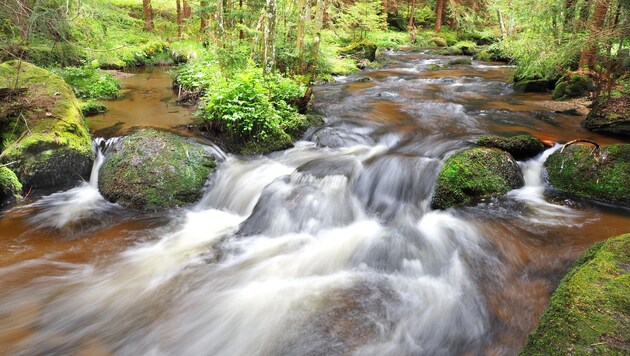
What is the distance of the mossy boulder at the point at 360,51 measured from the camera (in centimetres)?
1922

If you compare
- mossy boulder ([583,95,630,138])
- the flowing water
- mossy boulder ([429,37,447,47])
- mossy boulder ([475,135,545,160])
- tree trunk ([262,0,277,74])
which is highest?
mossy boulder ([429,37,447,47])

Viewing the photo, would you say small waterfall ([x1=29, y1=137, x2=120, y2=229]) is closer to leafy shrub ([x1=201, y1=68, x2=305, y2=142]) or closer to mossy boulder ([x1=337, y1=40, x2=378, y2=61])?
leafy shrub ([x1=201, y1=68, x2=305, y2=142])

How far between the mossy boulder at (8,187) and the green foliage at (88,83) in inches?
215

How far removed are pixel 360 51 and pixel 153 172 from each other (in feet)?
51.9

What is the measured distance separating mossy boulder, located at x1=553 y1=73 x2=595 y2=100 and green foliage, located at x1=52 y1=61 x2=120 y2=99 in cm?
1338

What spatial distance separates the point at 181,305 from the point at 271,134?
4369 mm

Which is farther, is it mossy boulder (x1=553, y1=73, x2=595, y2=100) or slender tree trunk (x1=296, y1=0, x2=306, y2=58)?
mossy boulder (x1=553, y1=73, x2=595, y2=100)

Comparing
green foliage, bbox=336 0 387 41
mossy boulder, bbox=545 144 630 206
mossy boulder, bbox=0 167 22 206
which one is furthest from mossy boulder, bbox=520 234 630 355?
green foliage, bbox=336 0 387 41

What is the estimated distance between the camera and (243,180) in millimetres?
6809

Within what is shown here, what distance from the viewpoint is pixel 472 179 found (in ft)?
19.5

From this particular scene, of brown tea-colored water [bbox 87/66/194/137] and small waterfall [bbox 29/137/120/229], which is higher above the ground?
brown tea-colored water [bbox 87/66/194/137]

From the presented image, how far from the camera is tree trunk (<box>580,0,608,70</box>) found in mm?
7051

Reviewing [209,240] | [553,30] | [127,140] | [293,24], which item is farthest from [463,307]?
[293,24]

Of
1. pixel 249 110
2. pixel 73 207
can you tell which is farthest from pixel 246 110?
pixel 73 207
